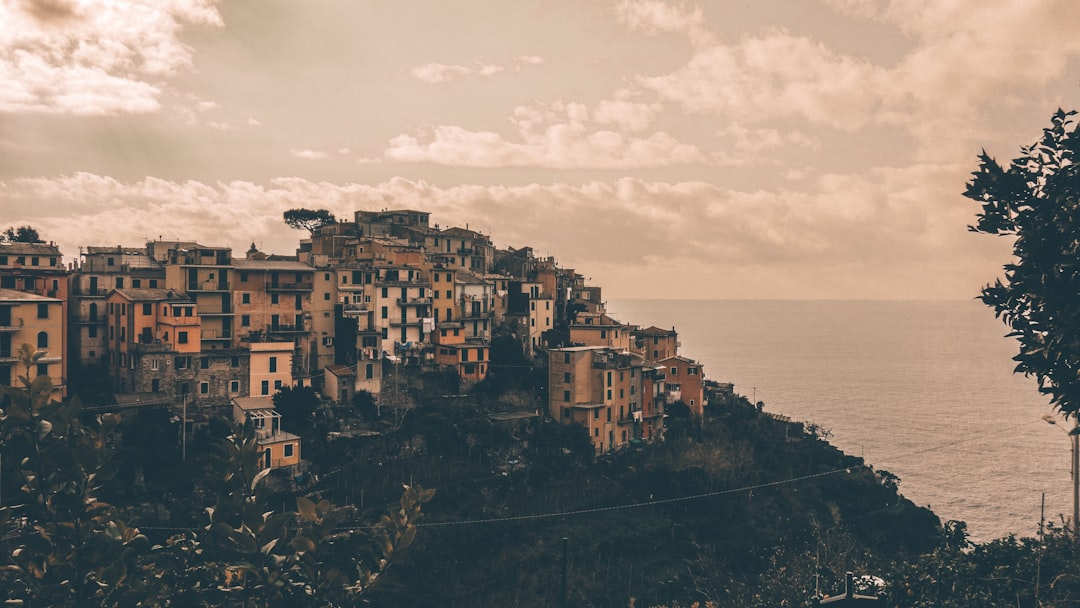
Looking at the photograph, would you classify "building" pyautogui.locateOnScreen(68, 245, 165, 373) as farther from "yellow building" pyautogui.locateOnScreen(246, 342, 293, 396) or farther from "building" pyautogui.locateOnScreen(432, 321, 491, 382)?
"building" pyautogui.locateOnScreen(432, 321, 491, 382)

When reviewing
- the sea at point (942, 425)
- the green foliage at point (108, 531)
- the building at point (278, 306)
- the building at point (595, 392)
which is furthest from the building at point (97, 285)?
the sea at point (942, 425)

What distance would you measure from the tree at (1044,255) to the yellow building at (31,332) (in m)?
43.0

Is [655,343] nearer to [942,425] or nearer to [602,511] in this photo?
[602,511]

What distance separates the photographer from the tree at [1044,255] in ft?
39.7

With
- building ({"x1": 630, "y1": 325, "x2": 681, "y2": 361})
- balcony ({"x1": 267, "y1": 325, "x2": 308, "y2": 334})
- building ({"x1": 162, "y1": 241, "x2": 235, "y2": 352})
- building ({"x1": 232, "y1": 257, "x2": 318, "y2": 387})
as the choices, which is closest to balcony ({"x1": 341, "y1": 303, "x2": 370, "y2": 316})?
building ({"x1": 232, "y1": 257, "x2": 318, "y2": 387})

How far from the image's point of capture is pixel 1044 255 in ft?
40.9

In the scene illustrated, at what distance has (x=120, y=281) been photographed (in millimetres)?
53062

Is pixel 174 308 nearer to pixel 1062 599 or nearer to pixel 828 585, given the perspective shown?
pixel 828 585

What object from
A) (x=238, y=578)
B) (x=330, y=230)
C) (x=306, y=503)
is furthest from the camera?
(x=330, y=230)

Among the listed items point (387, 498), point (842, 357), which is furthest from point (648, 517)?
point (842, 357)

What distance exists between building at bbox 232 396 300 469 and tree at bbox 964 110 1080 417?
38.5 meters

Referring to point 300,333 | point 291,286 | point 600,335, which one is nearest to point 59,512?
point 300,333

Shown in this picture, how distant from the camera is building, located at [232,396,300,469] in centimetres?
4310

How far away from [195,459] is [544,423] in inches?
974
